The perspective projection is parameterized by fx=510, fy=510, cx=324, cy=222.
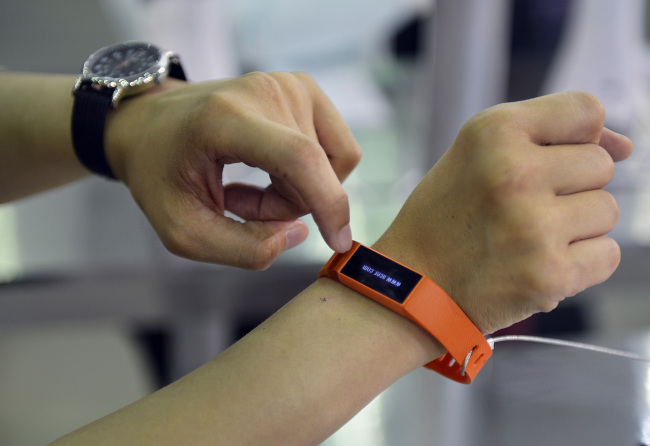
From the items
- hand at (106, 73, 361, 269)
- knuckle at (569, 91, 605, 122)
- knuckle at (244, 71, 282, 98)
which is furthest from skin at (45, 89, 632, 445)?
knuckle at (244, 71, 282, 98)

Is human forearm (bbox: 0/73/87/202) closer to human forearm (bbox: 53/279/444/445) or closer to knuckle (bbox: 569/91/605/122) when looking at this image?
human forearm (bbox: 53/279/444/445)

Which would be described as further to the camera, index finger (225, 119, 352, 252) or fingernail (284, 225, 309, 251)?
fingernail (284, 225, 309, 251)

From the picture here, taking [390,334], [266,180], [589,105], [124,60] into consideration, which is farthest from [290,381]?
[266,180]

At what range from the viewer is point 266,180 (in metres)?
1.52

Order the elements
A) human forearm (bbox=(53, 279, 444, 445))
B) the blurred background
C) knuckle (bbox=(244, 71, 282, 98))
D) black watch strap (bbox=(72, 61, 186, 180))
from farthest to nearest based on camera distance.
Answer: the blurred background, black watch strap (bbox=(72, 61, 186, 180)), knuckle (bbox=(244, 71, 282, 98)), human forearm (bbox=(53, 279, 444, 445))

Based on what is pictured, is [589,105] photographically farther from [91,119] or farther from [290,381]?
[91,119]

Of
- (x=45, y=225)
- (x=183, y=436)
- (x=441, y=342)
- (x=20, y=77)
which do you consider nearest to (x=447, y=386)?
(x=441, y=342)

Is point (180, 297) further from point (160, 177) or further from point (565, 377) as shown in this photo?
point (565, 377)

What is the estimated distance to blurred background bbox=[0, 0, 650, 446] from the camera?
1091mm

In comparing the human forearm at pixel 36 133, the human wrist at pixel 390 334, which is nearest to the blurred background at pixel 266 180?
the human wrist at pixel 390 334

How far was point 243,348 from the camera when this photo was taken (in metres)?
0.53

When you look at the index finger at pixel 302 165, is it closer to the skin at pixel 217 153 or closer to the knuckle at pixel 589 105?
the skin at pixel 217 153

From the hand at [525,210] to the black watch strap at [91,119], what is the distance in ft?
1.49

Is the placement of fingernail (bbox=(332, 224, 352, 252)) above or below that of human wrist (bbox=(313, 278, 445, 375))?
above
